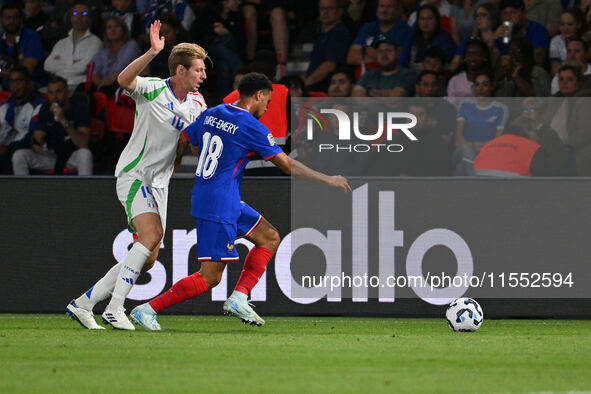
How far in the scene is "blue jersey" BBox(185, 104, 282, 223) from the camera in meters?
8.02

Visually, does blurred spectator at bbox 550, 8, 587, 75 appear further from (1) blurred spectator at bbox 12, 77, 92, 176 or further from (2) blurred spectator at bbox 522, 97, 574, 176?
(1) blurred spectator at bbox 12, 77, 92, 176

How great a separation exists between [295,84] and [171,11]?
2424 mm

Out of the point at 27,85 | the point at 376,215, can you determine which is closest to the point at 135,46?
the point at 27,85

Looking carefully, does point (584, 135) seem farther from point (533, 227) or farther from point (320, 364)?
point (320, 364)

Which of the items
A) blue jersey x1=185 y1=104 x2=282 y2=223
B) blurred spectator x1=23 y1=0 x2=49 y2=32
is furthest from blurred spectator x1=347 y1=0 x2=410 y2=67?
blue jersey x1=185 y1=104 x2=282 y2=223

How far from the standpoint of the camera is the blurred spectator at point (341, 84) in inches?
474

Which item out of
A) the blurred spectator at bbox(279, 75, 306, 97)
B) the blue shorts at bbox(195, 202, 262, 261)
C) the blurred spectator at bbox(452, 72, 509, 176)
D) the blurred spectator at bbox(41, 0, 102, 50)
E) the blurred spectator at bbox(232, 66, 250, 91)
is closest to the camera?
the blue shorts at bbox(195, 202, 262, 261)

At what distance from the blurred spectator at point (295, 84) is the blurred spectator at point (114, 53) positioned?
2.19m

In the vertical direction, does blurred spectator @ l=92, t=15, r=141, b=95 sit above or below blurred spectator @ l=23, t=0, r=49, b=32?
below

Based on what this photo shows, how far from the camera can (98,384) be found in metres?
5.42

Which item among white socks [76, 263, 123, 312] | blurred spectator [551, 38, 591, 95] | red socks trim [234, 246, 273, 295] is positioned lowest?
white socks [76, 263, 123, 312]

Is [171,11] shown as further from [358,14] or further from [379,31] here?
[379,31]

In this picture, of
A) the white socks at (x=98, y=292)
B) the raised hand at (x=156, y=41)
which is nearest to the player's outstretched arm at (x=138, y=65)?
the raised hand at (x=156, y=41)

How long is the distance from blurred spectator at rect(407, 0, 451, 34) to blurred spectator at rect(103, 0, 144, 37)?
3423 mm
